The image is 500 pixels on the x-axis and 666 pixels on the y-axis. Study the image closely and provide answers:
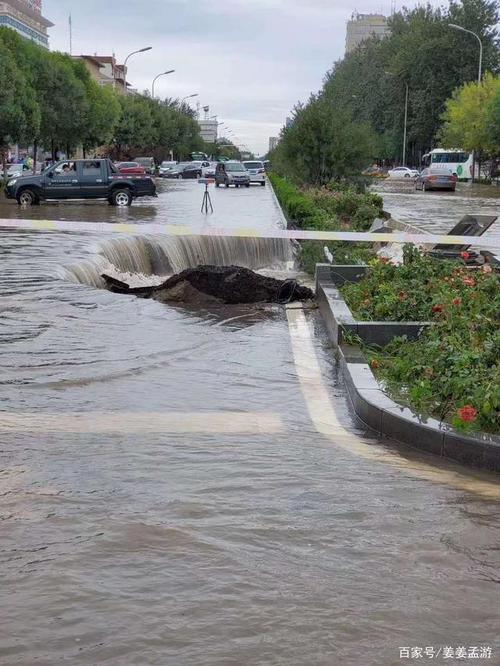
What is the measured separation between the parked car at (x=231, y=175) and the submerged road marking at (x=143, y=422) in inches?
1921

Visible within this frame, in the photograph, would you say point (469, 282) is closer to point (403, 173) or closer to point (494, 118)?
point (494, 118)

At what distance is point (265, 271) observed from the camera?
1934cm

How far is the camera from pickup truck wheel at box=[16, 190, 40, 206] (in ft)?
101

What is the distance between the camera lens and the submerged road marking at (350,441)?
5.77 m

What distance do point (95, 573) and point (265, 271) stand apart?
15149 millimetres

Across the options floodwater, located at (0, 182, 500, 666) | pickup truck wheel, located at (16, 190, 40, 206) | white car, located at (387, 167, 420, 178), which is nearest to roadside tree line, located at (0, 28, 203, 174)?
pickup truck wheel, located at (16, 190, 40, 206)

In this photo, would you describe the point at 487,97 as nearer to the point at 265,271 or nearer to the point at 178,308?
the point at 265,271

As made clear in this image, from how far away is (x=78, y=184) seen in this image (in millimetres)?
31344

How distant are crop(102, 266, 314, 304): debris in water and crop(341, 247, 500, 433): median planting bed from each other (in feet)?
8.90

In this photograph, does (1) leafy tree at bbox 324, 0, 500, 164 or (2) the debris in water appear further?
(1) leafy tree at bbox 324, 0, 500, 164

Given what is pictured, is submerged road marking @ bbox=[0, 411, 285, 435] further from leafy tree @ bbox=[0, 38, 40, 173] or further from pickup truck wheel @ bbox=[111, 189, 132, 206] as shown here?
leafy tree @ bbox=[0, 38, 40, 173]

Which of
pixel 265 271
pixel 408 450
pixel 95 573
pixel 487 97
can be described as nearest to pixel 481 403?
pixel 408 450

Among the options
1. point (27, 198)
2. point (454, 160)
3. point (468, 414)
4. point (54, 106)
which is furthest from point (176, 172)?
point (468, 414)

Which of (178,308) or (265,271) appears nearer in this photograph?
(178,308)
